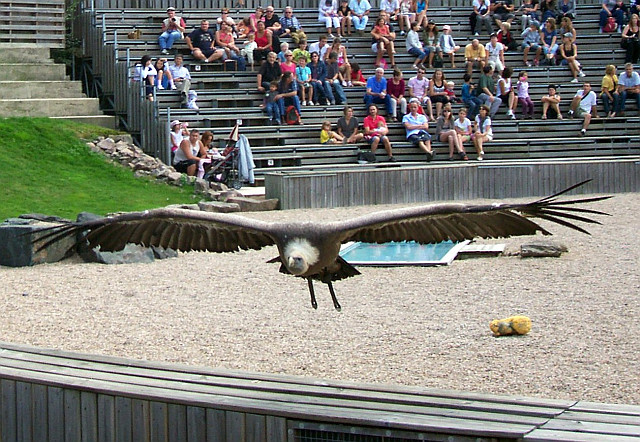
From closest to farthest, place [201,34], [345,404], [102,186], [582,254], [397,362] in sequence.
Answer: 1. [345,404]
2. [397,362]
3. [582,254]
4. [102,186]
5. [201,34]

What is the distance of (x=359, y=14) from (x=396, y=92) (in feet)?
13.5

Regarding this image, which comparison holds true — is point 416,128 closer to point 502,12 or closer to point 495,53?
point 495,53

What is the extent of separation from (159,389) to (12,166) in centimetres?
1389

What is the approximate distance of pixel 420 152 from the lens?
2406 cm

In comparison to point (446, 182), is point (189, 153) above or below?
above

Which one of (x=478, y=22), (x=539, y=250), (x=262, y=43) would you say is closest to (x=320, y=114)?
(x=262, y=43)

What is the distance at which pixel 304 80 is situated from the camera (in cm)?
2523

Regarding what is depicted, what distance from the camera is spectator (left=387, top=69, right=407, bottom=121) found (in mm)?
25047

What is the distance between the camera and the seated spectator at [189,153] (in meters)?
21.5

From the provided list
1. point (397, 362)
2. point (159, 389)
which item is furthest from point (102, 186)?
point (159, 389)

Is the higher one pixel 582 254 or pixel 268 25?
pixel 268 25

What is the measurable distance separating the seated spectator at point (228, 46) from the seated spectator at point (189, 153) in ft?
14.4

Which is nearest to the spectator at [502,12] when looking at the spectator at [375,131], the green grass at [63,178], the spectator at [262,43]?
the spectator at [262,43]

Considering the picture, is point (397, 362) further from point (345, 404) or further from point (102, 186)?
point (102, 186)
